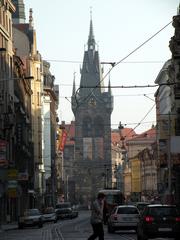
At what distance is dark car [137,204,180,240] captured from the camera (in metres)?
34.3

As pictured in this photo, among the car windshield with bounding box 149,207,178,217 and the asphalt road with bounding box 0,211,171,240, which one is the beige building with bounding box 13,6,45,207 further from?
the car windshield with bounding box 149,207,178,217

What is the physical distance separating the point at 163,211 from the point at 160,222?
0.67 m

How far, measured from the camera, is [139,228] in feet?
117

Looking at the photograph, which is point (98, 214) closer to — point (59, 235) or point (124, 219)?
point (59, 235)

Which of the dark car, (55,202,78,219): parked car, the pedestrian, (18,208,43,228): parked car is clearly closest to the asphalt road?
the dark car

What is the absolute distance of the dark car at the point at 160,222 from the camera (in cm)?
3434

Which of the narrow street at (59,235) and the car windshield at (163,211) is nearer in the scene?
the car windshield at (163,211)

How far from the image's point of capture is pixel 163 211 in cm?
3500

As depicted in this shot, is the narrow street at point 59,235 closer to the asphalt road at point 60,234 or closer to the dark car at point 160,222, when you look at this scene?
the asphalt road at point 60,234

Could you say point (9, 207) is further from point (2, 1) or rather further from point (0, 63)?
point (2, 1)

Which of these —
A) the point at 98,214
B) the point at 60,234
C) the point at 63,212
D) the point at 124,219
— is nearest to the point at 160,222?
the point at 98,214

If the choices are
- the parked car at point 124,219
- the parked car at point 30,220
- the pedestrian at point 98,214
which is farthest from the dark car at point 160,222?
the parked car at point 30,220

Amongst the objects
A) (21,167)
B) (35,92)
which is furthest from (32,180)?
(35,92)

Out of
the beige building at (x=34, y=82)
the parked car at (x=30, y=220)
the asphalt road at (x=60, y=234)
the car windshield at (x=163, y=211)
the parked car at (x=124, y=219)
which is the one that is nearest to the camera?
the car windshield at (x=163, y=211)
